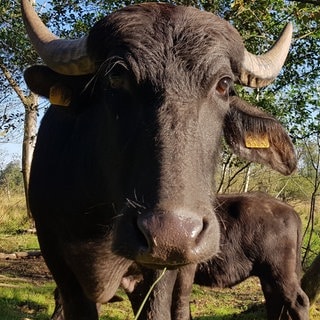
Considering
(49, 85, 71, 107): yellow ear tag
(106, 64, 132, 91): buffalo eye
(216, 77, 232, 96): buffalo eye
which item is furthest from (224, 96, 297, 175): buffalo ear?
(49, 85, 71, 107): yellow ear tag

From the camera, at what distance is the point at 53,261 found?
4.48m

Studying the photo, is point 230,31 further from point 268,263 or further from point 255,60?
point 268,263

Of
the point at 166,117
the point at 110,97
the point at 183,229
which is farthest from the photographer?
the point at 110,97

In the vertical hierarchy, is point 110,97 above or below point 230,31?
below

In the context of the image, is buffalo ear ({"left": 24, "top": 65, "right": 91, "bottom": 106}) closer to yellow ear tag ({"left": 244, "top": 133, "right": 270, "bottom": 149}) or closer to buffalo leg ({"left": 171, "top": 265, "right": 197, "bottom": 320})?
yellow ear tag ({"left": 244, "top": 133, "right": 270, "bottom": 149})

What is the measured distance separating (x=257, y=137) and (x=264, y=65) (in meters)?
0.49

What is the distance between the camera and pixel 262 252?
774cm

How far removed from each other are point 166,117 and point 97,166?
3.31ft

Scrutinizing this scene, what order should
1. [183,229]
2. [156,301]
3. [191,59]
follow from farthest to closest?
[156,301] < [191,59] < [183,229]

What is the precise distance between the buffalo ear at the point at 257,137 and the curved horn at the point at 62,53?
978mm

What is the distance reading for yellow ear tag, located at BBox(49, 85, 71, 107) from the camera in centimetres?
384

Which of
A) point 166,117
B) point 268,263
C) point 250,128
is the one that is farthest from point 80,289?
point 268,263

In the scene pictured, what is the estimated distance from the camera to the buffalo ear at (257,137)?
163 inches

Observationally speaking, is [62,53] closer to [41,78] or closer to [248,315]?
[41,78]
